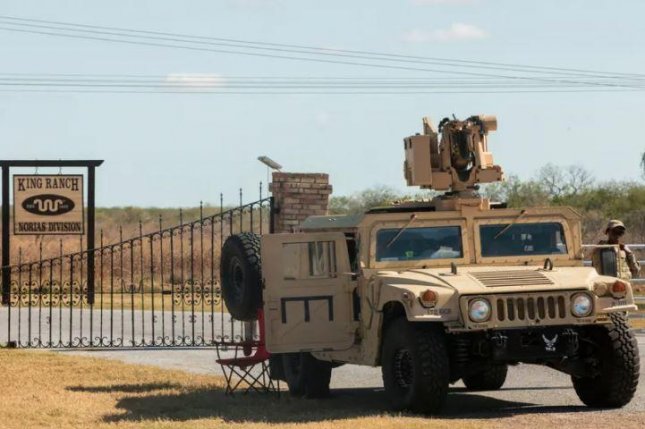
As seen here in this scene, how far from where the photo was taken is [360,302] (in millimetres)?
14734

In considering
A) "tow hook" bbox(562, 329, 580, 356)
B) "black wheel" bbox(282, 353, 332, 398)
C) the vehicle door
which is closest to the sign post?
"black wheel" bbox(282, 353, 332, 398)

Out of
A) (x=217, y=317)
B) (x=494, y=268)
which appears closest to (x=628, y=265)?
(x=494, y=268)

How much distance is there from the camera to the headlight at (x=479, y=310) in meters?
13.3

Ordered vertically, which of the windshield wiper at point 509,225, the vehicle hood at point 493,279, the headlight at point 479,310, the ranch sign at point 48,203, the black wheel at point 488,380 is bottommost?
the black wheel at point 488,380

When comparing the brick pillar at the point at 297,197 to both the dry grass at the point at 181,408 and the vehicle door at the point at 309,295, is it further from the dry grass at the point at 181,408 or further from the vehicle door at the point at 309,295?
the vehicle door at the point at 309,295

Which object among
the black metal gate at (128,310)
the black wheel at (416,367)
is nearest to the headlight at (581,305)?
the black wheel at (416,367)

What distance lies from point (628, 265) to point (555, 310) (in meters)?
4.10

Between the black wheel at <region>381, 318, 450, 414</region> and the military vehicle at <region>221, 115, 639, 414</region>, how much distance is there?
0.04 feet

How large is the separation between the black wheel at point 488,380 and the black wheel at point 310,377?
171cm

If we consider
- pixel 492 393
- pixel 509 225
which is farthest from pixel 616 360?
pixel 492 393

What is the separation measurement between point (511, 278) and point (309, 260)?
2180 mm

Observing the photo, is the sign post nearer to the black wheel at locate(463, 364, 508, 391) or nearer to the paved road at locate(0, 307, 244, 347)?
the paved road at locate(0, 307, 244, 347)

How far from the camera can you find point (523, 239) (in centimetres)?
1501

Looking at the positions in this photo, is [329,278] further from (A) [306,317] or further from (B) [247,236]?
(B) [247,236]
